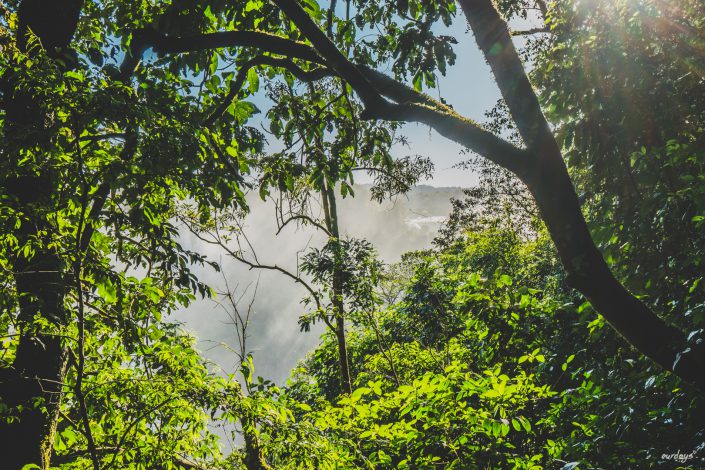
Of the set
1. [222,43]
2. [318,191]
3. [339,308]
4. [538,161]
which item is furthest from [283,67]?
[339,308]

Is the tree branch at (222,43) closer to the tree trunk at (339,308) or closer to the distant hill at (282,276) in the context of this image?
the tree trunk at (339,308)

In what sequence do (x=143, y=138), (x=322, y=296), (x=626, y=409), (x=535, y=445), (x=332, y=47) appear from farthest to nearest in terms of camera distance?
(x=322, y=296) → (x=535, y=445) → (x=626, y=409) → (x=143, y=138) → (x=332, y=47)

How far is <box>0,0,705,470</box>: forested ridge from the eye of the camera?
74.5 inches

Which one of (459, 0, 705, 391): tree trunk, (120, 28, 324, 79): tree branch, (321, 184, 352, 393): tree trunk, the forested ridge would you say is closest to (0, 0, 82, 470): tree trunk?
the forested ridge

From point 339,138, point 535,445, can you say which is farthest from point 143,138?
point 535,445

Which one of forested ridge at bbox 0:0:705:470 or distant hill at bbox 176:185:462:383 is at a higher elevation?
distant hill at bbox 176:185:462:383

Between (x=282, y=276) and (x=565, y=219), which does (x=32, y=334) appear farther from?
(x=282, y=276)

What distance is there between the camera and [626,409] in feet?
8.41

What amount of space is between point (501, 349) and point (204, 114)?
3.28m

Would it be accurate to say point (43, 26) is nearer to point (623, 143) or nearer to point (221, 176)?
point (221, 176)

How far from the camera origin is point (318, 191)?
331cm

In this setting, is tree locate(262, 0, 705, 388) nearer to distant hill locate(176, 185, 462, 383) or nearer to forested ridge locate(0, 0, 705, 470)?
forested ridge locate(0, 0, 705, 470)

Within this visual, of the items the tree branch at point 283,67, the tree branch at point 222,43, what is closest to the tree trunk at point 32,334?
the tree branch at point 222,43

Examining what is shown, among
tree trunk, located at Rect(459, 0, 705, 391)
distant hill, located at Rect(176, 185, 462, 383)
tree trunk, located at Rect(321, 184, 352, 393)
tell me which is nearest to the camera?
tree trunk, located at Rect(459, 0, 705, 391)
